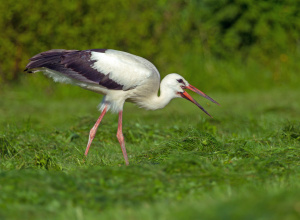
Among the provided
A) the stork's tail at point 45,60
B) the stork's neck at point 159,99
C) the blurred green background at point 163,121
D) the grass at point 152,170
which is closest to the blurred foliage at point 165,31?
the blurred green background at point 163,121

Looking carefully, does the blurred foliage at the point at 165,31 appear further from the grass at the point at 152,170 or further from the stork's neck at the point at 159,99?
the stork's neck at the point at 159,99

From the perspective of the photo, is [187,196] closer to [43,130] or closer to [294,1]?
[43,130]

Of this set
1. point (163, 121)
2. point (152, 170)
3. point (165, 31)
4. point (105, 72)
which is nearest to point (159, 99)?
point (105, 72)

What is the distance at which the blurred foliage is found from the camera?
1266 cm

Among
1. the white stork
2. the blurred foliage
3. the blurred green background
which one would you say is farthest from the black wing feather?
the blurred foliage

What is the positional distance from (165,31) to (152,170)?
975cm

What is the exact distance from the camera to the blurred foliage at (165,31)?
12.7 m

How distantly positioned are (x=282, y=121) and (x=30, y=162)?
4155mm

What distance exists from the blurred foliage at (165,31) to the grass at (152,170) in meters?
2.60

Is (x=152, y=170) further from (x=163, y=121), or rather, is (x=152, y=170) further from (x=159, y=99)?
(x=163, y=121)

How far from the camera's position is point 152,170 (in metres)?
4.84

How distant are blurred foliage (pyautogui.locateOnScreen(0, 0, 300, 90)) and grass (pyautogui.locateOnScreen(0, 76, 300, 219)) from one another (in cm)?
260

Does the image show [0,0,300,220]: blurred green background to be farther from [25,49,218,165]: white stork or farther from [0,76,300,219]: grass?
[25,49,218,165]: white stork

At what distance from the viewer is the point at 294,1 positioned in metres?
15.0
